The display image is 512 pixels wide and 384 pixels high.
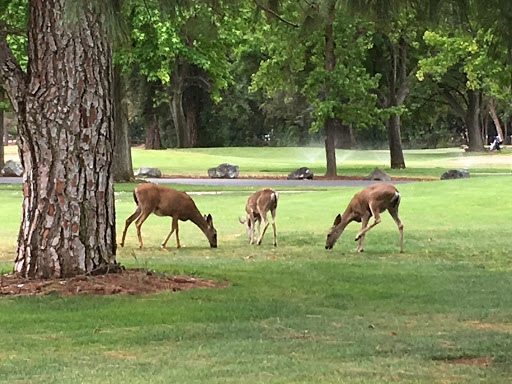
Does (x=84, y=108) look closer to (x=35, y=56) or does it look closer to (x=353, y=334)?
(x=35, y=56)

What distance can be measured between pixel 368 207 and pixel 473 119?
173ft

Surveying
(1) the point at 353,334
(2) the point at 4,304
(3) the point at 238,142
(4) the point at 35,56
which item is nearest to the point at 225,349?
(1) the point at 353,334

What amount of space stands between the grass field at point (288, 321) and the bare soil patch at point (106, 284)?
0.28 m

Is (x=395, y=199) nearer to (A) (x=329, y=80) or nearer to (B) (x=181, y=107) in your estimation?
(A) (x=329, y=80)

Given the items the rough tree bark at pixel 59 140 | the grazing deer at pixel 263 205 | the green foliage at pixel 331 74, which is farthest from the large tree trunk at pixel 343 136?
the rough tree bark at pixel 59 140

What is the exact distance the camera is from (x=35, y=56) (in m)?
10.4

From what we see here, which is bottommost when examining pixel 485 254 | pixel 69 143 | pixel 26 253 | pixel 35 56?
pixel 485 254

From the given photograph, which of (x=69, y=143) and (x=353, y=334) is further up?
(x=69, y=143)

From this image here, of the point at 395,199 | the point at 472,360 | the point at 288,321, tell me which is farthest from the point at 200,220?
the point at 472,360

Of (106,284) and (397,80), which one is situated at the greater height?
(397,80)

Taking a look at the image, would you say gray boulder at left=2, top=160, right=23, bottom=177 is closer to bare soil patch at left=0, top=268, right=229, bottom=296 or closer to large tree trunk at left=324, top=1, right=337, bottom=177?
large tree trunk at left=324, top=1, right=337, bottom=177

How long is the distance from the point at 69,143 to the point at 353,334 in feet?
13.7

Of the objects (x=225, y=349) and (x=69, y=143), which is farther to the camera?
(x=69, y=143)

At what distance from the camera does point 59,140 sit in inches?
404
